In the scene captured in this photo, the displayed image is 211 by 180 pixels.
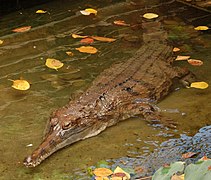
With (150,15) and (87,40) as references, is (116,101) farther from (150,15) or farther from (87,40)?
(150,15)

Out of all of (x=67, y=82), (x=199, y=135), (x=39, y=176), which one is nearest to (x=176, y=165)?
(x=39, y=176)

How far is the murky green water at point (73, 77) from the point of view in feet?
12.7

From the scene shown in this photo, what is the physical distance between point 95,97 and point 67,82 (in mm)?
768

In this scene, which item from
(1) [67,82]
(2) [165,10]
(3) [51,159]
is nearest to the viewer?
(3) [51,159]

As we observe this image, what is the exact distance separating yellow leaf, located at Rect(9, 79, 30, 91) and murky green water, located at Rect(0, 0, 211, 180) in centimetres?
7

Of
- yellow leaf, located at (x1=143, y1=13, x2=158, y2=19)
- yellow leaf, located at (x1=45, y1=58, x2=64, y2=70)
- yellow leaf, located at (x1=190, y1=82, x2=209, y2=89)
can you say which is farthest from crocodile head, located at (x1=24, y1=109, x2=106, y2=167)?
yellow leaf, located at (x1=143, y1=13, x2=158, y2=19)

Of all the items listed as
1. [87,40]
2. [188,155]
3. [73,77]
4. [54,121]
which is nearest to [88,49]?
[87,40]

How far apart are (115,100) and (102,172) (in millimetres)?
1164

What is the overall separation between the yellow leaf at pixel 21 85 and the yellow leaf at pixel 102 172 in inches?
67.9

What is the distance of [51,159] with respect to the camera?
382 cm

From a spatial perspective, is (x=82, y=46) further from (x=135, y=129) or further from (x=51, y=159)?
(x=51, y=159)

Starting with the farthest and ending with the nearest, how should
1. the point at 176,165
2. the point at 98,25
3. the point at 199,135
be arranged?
the point at 98,25
the point at 199,135
the point at 176,165

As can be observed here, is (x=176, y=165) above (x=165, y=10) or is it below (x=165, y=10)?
above

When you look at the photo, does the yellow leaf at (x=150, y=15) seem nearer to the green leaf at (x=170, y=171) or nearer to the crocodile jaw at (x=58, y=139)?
the crocodile jaw at (x=58, y=139)
